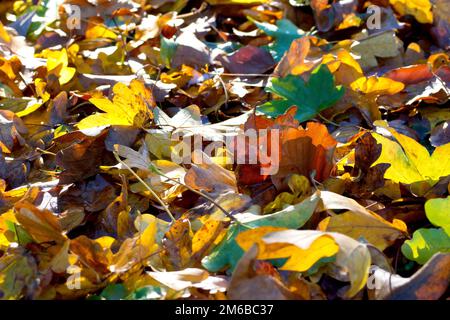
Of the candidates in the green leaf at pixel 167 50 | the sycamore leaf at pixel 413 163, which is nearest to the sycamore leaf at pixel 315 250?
the sycamore leaf at pixel 413 163

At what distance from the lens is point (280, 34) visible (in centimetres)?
150

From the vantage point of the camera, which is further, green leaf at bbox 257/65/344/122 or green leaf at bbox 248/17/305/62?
green leaf at bbox 248/17/305/62

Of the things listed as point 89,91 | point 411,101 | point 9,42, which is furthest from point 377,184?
point 9,42

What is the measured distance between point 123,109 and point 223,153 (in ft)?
0.61

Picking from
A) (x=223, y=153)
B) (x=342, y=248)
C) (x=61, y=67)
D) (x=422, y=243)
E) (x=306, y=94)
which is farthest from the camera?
(x=61, y=67)

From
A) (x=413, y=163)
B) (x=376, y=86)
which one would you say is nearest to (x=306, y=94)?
(x=376, y=86)

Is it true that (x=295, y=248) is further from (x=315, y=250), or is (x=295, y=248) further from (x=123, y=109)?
(x=123, y=109)

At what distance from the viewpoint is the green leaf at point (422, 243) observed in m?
0.87

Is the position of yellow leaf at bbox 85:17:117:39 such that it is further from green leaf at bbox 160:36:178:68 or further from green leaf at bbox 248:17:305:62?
green leaf at bbox 248:17:305:62

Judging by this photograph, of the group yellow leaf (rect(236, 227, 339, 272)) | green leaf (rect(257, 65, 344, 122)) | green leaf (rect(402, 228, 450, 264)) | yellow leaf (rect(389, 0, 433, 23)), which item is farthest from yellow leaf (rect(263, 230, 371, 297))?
yellow leaf (rect(389, 0, 433, 23))

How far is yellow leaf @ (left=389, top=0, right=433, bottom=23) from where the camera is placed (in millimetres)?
1514

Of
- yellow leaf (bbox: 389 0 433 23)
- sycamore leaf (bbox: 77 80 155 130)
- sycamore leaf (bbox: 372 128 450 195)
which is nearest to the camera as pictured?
sycamore leaf (bbox: 372 128 450 195)

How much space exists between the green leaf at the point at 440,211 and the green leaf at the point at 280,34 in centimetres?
66
